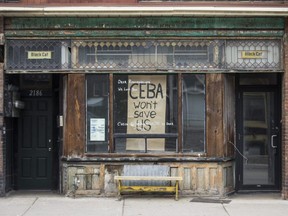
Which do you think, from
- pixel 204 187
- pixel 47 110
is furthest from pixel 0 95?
pixel 204 187

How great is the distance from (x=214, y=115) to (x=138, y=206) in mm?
2627

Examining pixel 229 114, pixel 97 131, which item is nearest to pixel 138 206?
pixel 97 131

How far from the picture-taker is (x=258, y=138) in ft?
40.4

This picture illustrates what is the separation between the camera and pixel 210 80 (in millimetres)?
11500

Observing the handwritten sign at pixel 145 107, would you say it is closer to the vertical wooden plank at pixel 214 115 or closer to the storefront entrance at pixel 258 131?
the vertical wooden plank at pixel 214 115

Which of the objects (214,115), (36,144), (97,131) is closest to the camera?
(214,115)

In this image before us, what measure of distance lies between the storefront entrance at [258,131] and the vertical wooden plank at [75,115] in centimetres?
367

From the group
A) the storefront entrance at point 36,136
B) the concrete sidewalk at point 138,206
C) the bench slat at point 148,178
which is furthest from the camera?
the storefront entrance at point 36,136

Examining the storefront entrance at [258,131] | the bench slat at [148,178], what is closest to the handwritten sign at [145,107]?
the bench slat at [148,178]

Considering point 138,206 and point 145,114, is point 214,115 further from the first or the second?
point 138,206

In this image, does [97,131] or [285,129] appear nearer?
[285,129]

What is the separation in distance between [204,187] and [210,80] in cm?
236

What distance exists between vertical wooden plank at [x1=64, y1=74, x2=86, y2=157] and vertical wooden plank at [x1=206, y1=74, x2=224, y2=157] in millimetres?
2763

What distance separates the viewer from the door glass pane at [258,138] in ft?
40.1
